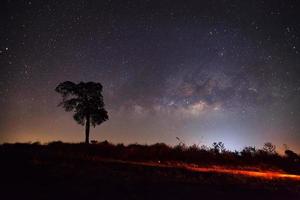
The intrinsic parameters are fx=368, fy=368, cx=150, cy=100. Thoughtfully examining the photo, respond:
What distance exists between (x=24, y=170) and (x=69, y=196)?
12.3 feet

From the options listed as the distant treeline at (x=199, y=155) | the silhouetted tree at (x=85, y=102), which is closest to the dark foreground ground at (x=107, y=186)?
the distant treeline at (x=199, y=155)

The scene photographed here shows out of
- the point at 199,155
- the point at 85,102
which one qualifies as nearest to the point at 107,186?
the point at 199,155

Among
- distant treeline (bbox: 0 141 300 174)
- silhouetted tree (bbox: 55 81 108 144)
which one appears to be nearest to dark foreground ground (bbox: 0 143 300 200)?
distant treeline (bbox: 0 141 300 174)

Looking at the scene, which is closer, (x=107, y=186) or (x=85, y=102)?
(x=107, y=186)

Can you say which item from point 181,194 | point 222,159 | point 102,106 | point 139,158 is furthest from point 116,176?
point 102,106

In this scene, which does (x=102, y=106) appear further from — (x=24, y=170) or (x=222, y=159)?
(x=24, y=170)

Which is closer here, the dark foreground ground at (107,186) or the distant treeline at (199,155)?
the dark foreground ground at (107,186)

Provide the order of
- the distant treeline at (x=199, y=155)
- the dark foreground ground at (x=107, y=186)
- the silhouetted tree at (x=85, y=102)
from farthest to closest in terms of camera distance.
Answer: the silhouetted tree at (x=85, y=102) → the distant treeline at (x=199, y=155) → the dark foreground ground at (x=107, y=186)

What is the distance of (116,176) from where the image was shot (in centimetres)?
1336

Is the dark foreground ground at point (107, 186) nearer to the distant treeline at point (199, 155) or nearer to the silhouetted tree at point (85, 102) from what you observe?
the distant treeline at point (199, 155)

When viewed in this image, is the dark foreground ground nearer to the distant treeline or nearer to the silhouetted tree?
the distant treeline

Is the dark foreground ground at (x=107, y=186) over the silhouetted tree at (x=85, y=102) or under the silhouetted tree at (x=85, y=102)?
under

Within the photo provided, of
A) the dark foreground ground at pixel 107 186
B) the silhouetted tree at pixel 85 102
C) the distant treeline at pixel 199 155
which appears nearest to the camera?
the dark foreground ground at pixel 107 186

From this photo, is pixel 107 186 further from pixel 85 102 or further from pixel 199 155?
pixel 85 102
